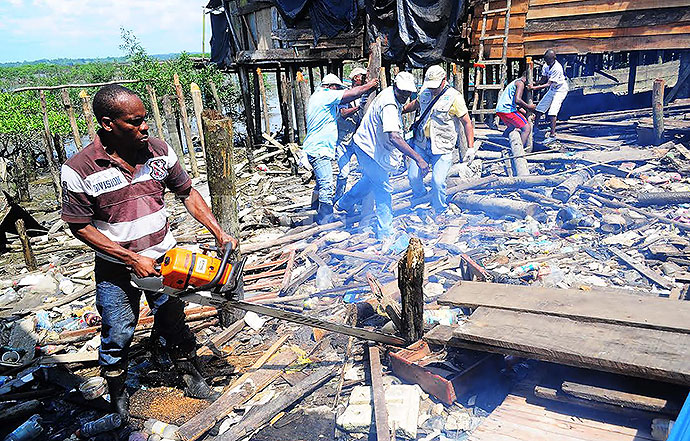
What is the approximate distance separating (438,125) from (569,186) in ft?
7.86

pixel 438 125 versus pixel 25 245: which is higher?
pixel 438 125

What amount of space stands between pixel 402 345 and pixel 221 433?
1.48m

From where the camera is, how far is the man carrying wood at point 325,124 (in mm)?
6910

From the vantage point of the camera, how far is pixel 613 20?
39.1 ft

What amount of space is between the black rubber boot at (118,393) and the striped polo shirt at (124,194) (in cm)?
93

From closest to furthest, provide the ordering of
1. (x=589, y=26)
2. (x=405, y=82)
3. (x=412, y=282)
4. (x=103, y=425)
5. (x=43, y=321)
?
1. (x=412, y=282)
2. (x=103, y=425)
3. (x=43, y=321)
4. (x=405, y=82)
5. (x=589, y=26)

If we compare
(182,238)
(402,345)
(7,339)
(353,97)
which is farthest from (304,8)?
(402,345)

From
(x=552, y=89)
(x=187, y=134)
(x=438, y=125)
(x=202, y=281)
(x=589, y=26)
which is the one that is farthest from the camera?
(x=187, y=134)

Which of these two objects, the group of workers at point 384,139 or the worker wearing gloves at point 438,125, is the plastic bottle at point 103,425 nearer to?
the group of workers at point 384,139

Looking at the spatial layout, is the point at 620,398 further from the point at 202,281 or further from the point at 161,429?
Answer: the point at 161,429

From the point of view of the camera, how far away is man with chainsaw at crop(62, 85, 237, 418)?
3.00 meters

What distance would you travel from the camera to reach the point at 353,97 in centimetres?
697

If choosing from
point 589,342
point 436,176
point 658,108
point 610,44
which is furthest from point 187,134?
point 589,342

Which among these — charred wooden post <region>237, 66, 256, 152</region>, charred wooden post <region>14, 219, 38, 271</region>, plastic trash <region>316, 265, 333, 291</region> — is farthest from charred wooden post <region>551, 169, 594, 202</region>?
charred wooden post <region>237, 66, 256, 152</region>
